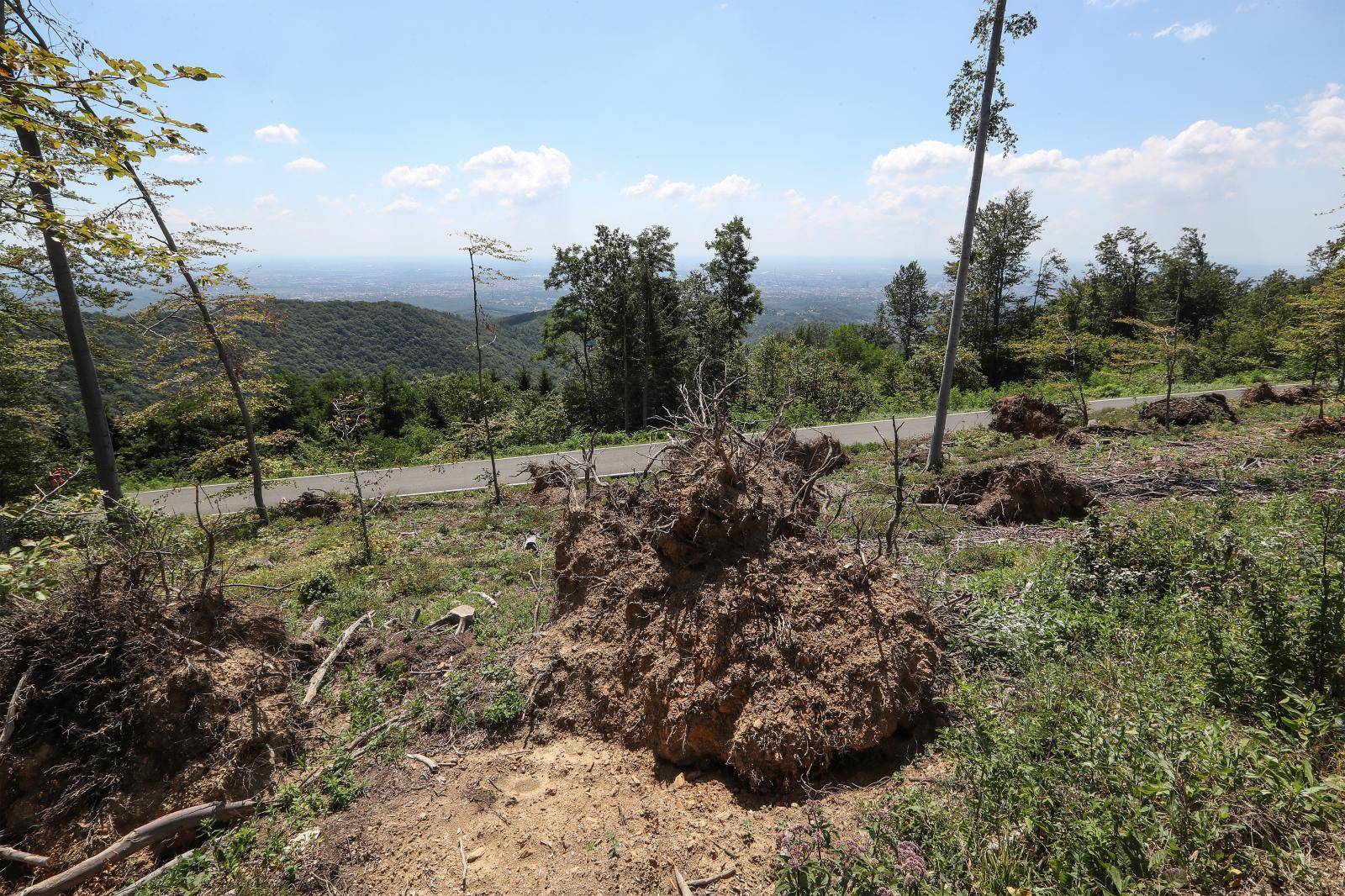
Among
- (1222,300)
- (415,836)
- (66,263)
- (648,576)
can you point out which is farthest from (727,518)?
(1222,300)

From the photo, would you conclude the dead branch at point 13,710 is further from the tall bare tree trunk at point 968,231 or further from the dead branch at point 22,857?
the tall bare tree trunk at point 968,231

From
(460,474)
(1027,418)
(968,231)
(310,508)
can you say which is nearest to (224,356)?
(310,508)

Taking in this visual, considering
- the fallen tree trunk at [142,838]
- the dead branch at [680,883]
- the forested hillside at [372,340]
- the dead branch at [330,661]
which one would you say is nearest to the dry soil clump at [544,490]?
the dead branch at [330,661]

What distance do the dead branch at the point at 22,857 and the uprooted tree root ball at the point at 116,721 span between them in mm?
95

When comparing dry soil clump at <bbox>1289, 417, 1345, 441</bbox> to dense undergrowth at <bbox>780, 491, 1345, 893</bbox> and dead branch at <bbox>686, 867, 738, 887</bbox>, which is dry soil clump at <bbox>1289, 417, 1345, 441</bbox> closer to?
dense undergrowth at <bbox>780, 491, 1345, 893</bbox>

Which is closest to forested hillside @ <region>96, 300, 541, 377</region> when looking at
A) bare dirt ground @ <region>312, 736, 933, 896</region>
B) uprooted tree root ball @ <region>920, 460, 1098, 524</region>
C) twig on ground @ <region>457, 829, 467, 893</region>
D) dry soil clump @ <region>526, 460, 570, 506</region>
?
dry soil clump @ <region>526, 460, 570, 506</region>

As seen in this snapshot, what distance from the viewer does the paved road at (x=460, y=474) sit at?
1530 cm

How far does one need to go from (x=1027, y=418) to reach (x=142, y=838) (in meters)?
19.3

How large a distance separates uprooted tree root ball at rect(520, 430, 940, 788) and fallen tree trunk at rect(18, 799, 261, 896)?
7.43 feet

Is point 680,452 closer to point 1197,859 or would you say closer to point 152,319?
point 1197,859

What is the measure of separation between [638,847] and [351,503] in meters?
13.6

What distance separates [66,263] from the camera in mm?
7570

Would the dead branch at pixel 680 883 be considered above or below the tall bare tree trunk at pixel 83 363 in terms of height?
below

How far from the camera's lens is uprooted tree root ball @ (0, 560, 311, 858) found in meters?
3.85
